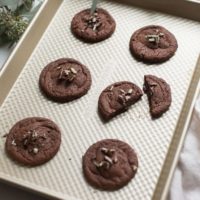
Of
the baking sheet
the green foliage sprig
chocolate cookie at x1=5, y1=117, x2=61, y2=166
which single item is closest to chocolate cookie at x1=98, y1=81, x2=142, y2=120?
the baking sheet

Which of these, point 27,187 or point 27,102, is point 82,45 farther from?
point 27,187

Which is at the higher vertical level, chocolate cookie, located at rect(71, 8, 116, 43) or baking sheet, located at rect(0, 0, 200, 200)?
chocolate cookie, located at rect(71, 8, 116, 43)

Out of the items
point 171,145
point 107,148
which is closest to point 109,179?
point 107,148

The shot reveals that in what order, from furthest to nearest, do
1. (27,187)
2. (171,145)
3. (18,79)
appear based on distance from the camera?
(18,79), (171,145), (27,187)

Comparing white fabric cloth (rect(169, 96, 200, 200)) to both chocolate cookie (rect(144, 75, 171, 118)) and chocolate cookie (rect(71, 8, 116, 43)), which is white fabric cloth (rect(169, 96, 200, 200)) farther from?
chocolate cookie (rect(71, 8, 116, 43))

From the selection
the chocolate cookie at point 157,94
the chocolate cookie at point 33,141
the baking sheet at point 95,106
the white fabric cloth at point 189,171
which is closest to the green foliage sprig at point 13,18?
the baking sheet at point 95,106

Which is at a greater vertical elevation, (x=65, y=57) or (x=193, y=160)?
(x=65, y=57)

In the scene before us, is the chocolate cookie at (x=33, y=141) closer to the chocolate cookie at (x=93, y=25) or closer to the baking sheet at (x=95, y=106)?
the baking sheet at (x=95, y=106)

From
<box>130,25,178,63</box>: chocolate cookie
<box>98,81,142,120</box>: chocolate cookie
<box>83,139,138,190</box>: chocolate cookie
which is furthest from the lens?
<box>130,25,178,63</box>: chocolate cookie
